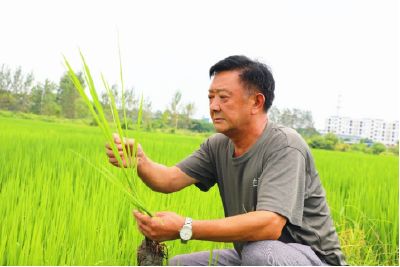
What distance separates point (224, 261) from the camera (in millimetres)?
1852

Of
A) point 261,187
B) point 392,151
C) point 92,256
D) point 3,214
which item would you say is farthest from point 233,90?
point 392,151

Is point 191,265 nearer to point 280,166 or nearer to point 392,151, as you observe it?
point 280,166

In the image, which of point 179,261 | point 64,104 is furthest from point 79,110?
point 179,261

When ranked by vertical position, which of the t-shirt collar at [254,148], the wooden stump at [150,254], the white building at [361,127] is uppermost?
the white building at [361,127]

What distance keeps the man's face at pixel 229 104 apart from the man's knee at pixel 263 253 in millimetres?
544

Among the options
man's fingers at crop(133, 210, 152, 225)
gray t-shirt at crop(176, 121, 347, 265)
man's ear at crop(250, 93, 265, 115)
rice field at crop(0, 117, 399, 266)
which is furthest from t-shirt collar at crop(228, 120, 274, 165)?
man's fingers at crop(133, 210, 152, 225)

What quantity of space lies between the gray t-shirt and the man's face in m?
0.15

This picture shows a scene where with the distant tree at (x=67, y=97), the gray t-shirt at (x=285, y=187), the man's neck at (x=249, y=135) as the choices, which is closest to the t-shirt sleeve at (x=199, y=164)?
the gray t-shirt at (x=285, y=187)

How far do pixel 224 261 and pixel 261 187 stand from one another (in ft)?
1.96

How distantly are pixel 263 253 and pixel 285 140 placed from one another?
0.51m

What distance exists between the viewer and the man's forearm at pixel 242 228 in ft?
4.31

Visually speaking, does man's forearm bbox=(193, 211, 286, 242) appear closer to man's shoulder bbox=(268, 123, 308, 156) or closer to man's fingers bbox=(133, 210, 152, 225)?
man's fingers bbox=(133, 210, 152, 225)

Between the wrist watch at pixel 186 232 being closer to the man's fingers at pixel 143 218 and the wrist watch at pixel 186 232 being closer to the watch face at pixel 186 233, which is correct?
the watch face at pixel 186 233

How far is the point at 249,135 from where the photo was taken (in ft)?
5.67
